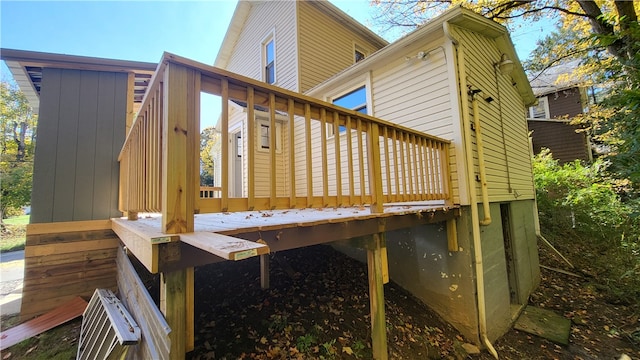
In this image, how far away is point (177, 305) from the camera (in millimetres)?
1558

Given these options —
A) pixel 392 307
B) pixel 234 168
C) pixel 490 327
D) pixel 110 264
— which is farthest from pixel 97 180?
pixel 490 327

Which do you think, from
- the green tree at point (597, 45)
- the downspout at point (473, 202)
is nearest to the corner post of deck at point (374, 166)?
the downspout at point (473, 202)

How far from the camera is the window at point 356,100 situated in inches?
227

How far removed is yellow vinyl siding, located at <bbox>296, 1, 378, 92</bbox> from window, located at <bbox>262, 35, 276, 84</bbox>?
4.36ft

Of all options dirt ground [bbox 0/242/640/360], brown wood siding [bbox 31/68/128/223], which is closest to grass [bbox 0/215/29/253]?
brown wood siding [bbox 31/68/128/223]

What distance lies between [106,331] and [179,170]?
2.03 m

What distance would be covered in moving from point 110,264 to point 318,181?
4303 mm

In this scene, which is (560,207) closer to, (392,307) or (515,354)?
(515,354)

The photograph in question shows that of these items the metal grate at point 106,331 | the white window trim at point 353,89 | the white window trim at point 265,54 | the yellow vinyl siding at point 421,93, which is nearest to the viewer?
the metal grate at point 106,331

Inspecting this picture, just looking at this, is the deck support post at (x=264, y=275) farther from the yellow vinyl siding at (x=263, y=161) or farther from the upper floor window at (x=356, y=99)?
the upper floor window at (x=356, y=99)

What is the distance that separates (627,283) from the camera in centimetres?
610

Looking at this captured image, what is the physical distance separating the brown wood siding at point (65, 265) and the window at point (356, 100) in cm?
487

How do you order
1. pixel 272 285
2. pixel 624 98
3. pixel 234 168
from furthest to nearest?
pixel 234 168 < pixel 272 285 < pixel 624 98

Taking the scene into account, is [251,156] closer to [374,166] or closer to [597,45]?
[374,166]
